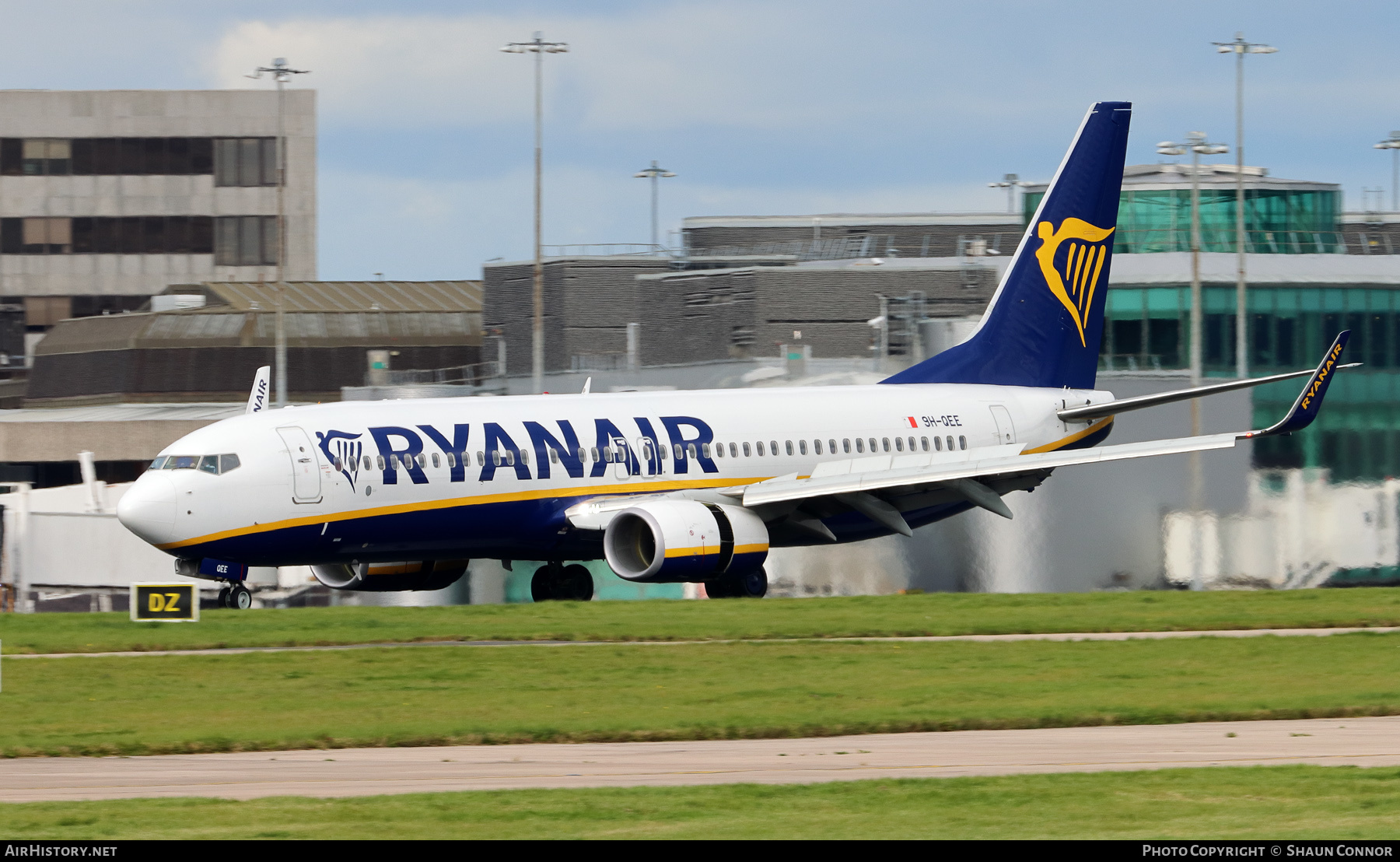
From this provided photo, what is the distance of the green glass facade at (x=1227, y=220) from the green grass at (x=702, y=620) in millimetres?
34533

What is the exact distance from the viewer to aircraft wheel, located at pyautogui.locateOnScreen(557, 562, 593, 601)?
3994 cm

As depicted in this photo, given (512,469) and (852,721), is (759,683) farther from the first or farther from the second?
(512,469)

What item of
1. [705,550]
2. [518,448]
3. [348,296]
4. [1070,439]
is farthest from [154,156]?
[705,550]

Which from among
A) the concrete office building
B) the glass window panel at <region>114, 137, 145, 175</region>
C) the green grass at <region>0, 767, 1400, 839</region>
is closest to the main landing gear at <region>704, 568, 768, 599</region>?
the green grass at <region>0, 767, 1400, 839</region>

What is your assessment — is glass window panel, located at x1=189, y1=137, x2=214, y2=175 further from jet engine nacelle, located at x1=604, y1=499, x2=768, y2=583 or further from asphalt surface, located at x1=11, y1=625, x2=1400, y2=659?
asphalt surface, located at x1=11, y1=625, x2=1400, y2=659

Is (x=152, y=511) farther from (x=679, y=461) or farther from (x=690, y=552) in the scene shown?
(x=679, y=461)

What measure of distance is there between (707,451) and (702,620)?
7.46 metres

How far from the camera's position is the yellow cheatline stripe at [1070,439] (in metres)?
44.1

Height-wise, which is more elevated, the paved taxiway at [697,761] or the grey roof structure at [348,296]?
the grey roof structure at [348,296]

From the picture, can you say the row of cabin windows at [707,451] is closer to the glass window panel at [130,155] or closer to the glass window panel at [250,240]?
the glass window panel at [250,240]

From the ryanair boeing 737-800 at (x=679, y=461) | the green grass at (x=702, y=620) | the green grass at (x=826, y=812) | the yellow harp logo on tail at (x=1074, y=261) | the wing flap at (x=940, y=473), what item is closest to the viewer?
the green grass at (x=826, y=812)

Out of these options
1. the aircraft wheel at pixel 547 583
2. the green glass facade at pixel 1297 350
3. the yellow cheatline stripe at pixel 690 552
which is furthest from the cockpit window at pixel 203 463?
the green glass facade at pixel 1297 350

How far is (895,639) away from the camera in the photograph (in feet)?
98.6
